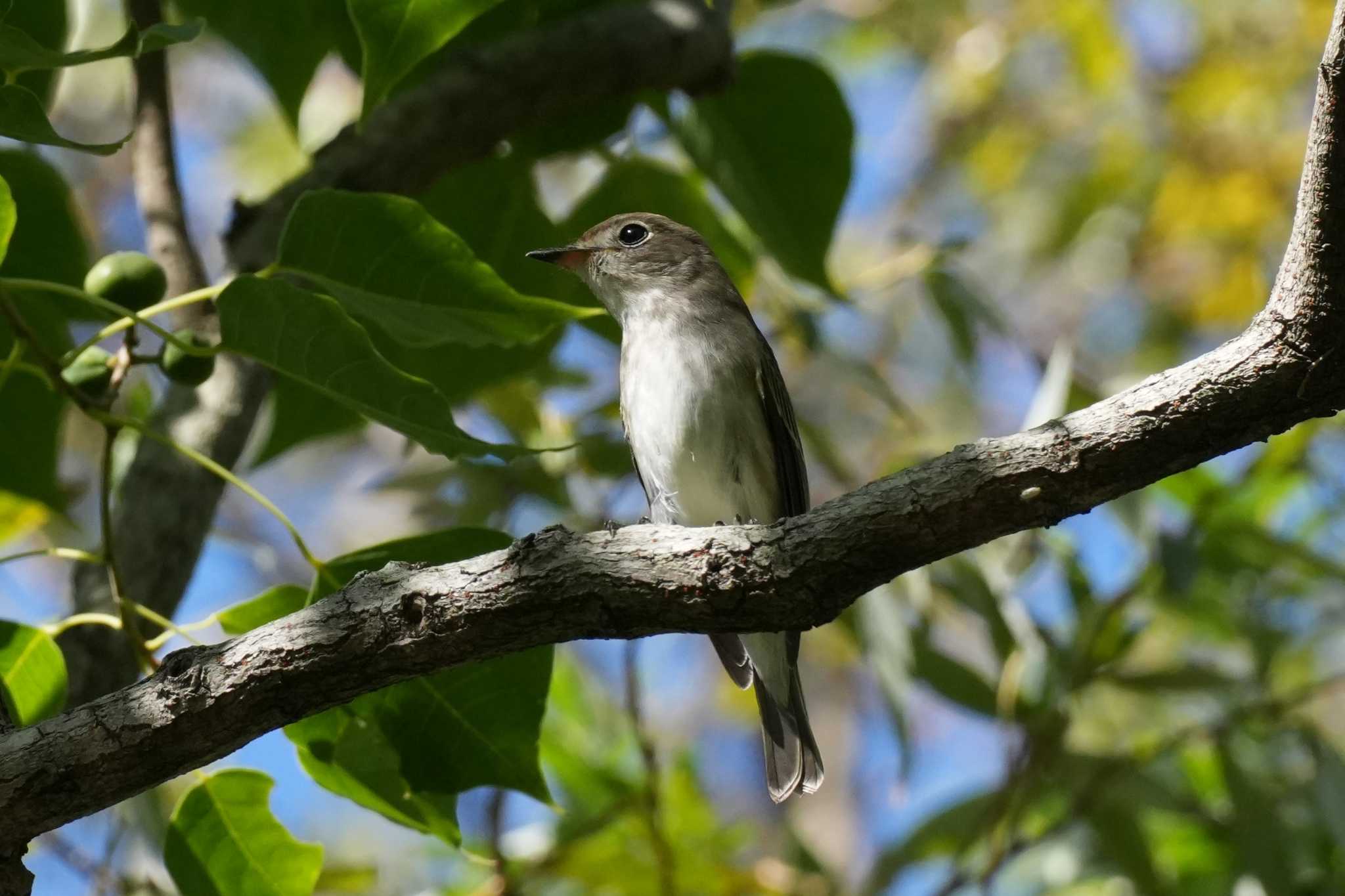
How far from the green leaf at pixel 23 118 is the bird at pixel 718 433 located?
6.43ft

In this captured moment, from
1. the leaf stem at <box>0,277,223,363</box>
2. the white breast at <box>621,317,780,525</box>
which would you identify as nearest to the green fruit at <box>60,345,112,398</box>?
the leaf stem at <box>0,277,223,363</box>

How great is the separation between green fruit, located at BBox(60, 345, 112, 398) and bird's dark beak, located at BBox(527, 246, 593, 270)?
1466 millimetres

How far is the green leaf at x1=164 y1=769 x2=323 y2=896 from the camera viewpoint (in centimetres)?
263

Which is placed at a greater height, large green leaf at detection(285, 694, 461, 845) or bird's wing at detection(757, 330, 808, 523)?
bird's wing at detection(757, 330, 808, 523)

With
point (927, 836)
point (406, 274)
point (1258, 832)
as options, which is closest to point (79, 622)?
point (406, 274)

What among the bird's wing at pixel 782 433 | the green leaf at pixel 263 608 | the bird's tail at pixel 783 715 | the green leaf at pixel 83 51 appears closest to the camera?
the green leaf at pixel 83 51

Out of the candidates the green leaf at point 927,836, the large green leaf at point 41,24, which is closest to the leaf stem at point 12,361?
the large green leaf at point 41,24

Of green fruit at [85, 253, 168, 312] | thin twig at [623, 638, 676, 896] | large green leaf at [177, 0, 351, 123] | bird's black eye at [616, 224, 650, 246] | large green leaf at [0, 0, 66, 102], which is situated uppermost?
large green leaf at [0, 0, 66, 102]

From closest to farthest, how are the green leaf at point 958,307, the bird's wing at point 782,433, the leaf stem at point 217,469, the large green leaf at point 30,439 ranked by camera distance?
the leaf stem at point 217,469 → the large green leaf at point 30,439 → the green leaf at point 958,307 → the bird's wing at point 782,433

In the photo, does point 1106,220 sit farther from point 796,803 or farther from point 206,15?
point 206,15

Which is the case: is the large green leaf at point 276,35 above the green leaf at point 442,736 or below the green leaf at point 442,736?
above

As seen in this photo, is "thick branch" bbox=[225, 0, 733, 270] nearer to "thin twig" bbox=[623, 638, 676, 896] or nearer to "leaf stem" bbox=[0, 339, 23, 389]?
"leaf stem" bbox=[0, 339, 23, 389]

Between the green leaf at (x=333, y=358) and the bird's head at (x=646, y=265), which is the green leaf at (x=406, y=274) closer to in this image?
the green leaf at (x=333, y=358)

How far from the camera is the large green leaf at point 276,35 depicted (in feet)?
11.3
